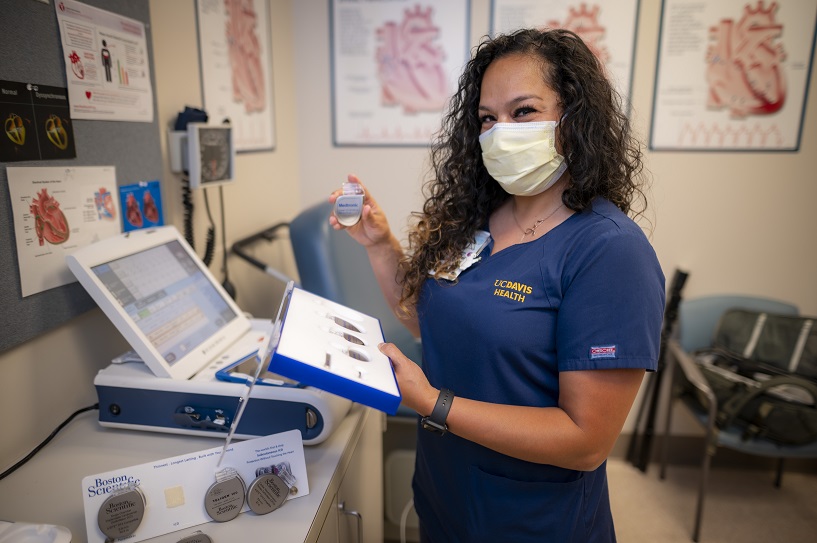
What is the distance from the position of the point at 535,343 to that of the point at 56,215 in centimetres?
96

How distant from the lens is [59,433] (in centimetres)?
107

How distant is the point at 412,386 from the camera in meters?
0.89

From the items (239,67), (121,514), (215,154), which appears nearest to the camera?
(121,514)

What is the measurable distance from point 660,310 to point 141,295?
3.27ft

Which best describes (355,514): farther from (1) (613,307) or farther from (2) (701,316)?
(2) (701,316)

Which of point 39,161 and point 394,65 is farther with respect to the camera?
point 394,65

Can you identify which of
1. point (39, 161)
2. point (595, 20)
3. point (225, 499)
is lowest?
point (225, 499)

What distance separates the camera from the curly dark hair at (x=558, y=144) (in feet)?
3.20

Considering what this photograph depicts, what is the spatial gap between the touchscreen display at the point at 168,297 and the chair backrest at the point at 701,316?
79.0 inches

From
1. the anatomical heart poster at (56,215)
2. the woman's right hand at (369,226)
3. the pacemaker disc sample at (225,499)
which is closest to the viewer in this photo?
the pacemaker disc sample at (225,499)

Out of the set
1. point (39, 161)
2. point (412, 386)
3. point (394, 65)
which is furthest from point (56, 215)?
point (394, 65)

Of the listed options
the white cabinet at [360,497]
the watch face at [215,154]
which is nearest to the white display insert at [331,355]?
the white cabinet at [360,497]

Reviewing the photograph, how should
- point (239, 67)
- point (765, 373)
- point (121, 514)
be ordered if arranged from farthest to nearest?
point (765, 373), point (239, 67), point (121, 514)

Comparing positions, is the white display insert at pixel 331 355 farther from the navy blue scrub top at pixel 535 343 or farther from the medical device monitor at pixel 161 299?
the medical device monitor at pixel 161 299
